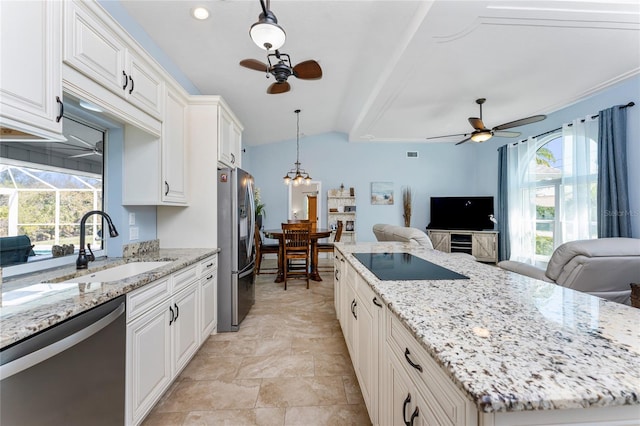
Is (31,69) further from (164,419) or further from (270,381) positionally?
(270,381)

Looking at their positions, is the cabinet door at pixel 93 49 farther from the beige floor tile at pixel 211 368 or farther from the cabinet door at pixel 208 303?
the beige floor tile at pixel 211 368

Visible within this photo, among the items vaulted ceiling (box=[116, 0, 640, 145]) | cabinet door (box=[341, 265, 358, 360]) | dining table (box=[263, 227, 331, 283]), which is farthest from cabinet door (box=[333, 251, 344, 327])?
vaulted ceiling (box=[116, 0, 640, 145])

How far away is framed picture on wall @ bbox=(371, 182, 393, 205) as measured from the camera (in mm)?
6746

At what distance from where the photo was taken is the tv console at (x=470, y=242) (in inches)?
228

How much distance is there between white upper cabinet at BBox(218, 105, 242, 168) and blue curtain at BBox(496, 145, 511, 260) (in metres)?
5.60

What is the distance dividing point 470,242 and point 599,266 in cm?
436

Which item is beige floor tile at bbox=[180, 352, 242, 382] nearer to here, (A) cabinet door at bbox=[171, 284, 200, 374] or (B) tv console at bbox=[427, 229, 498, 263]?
(A) cabinet door at bbox=[171, 284, 200, 374]

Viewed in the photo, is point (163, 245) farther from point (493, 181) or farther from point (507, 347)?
point (493, 181)

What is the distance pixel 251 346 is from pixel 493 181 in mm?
6506

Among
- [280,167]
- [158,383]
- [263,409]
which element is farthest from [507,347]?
[280,167]

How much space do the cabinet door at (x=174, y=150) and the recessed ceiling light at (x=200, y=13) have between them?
65 centimetres

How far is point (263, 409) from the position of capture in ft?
5.29

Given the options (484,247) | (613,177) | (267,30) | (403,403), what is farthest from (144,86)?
(484,247)

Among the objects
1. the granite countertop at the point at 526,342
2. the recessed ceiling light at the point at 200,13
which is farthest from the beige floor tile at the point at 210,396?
the recessed ceiling light at the point at 200,13
